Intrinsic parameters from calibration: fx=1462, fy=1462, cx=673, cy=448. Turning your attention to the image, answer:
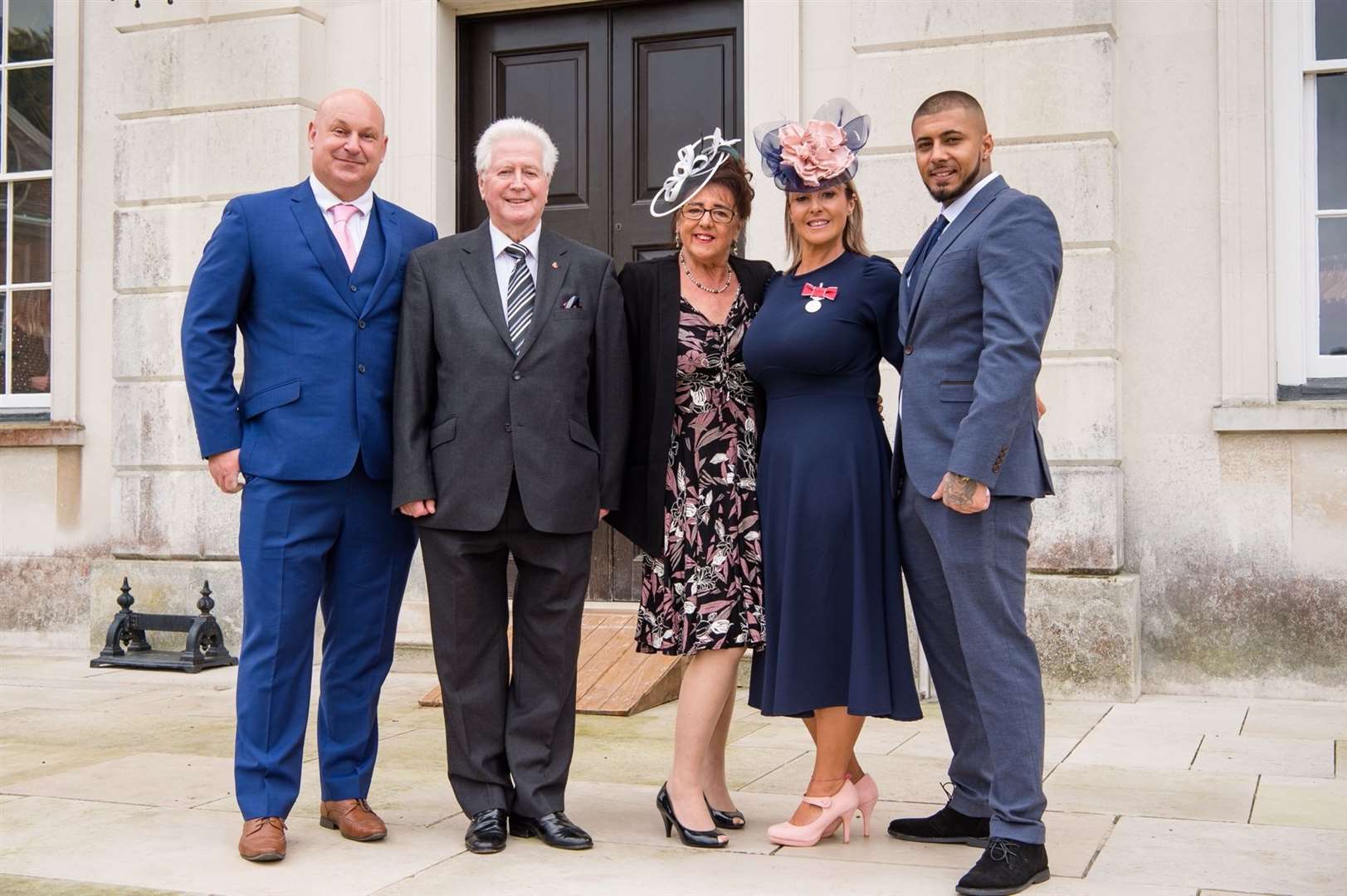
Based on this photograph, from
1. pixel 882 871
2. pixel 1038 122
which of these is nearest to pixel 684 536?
pixel 882 871

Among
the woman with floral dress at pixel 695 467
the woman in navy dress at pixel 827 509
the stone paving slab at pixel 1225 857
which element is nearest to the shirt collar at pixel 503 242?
the woman with floral dress at pixel 695 467

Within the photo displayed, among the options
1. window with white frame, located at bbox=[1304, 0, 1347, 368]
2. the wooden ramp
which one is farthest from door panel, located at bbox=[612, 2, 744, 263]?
window with white frame, located at bbox=[1304, 0, 1347, 368]

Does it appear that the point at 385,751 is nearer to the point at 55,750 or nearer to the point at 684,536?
the point at 55,750

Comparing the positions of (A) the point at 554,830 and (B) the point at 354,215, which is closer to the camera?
(A) the point at 554,830

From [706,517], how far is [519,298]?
0.77m

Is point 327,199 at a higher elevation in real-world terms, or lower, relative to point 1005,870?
higher

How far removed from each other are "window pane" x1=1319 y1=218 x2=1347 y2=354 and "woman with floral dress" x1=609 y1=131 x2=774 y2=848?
10.9 feet

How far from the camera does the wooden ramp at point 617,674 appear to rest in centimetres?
589

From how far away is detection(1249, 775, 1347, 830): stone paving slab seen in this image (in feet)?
13.0

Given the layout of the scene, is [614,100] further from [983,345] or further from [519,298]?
[983,345]

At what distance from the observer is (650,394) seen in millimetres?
3900

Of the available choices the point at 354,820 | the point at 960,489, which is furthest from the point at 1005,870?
the point at 354,820

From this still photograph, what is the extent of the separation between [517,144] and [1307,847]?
8.84 ft

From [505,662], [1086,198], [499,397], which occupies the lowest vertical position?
[505,662]
